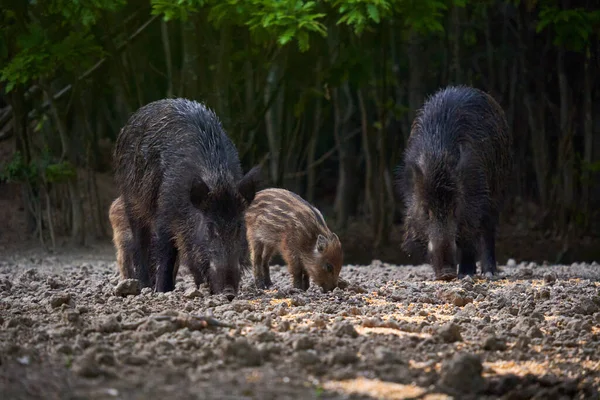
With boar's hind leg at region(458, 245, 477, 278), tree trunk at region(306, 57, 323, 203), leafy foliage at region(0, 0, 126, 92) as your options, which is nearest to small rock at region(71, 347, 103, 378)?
boar's hind leg at region(458, 245, 477, 278)

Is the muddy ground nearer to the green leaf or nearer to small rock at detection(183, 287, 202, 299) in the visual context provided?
small rock at detection(183, 287, 202, 299)

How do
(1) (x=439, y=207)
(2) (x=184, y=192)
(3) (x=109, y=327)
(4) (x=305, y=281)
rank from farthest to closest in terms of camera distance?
1. (1) (x=439, y=207)
2. (4) (x=305, y=281)
3. (2) (x=184, y=192)
4. (3) (x=109, y=327)

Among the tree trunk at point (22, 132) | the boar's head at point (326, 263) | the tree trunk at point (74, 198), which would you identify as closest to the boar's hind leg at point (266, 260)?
the boar's head at point (326, 263)

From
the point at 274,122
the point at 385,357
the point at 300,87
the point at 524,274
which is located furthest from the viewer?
the point at 274,122

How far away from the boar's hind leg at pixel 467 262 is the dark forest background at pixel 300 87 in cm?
221

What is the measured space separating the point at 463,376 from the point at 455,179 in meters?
4.41

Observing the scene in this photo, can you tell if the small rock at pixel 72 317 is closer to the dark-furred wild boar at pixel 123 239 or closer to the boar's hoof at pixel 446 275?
the dark-furred wild boar at pixel 123 239

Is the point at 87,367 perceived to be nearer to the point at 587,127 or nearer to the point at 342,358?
the point at 342,358

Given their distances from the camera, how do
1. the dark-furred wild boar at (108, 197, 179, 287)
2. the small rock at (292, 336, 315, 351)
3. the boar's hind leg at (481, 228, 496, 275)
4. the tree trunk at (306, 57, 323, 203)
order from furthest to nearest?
the tree trunk at (306, 57, 323, 203) < the boar's hind leg at (481, 228, 496, 275) < the dark-furred wild boar at (108, 197, 179, 287) < the small rock at (292, 336, 315, 351)

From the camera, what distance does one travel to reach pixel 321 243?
6.93 m

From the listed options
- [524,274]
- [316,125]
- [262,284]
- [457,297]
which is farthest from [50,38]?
[457,297]

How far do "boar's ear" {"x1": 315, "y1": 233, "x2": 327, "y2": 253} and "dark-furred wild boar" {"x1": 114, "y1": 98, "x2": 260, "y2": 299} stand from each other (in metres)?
0.83

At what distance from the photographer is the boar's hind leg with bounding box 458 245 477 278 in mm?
8188

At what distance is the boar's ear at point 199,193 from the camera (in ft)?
19.7
